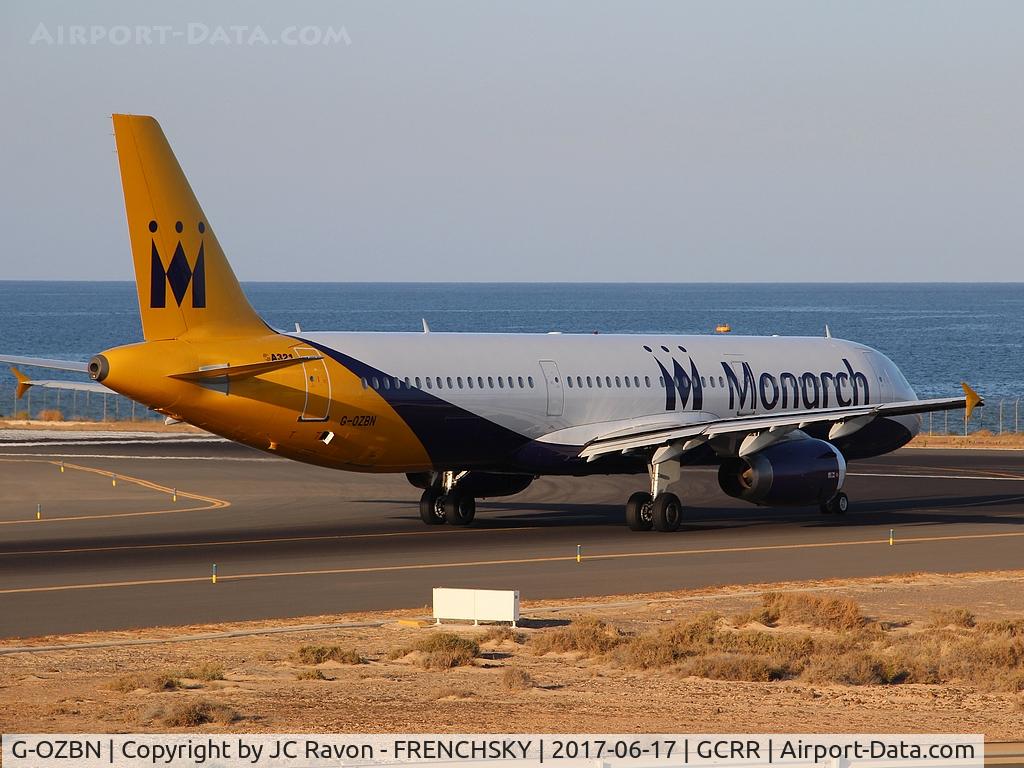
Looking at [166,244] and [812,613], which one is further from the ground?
[166,244]

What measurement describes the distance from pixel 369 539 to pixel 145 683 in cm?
1675

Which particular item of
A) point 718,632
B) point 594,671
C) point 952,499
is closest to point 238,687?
point 594,671

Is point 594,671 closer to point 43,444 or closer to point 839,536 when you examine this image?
point 839,536

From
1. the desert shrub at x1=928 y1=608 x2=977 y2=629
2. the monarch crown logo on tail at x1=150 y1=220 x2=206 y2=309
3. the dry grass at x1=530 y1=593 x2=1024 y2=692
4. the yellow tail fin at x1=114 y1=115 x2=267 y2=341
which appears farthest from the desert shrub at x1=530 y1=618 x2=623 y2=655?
the monarch crown logo on tail at x1=150 y1=220 x2=206 y2=309

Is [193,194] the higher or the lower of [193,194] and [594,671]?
the higher

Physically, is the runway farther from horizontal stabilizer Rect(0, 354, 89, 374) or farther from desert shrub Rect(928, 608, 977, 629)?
desert shrub Rect(928, 608, 977, 629)

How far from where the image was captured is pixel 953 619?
23.7 meters

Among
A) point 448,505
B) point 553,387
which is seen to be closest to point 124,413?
point 448,505

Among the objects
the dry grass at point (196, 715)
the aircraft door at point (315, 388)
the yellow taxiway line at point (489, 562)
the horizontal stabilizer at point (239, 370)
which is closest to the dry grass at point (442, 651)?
the dry grass at point (196, 715)

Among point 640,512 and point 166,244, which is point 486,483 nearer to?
point 640,512

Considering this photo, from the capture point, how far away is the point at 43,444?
60.8 metres

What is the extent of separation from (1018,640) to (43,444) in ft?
150

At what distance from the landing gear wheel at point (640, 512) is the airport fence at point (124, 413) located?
4907cm

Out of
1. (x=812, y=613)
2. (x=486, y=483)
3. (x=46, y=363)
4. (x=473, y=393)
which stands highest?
(x=46, y=363)
